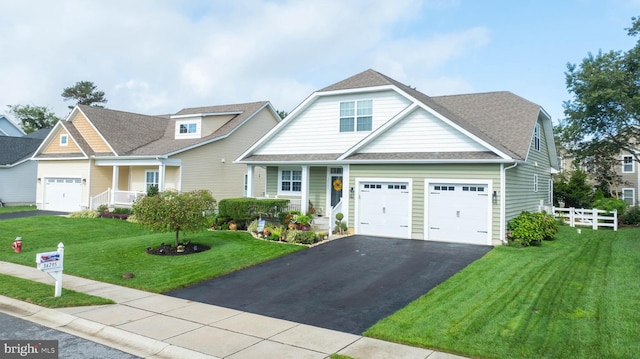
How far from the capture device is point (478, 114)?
19875mm

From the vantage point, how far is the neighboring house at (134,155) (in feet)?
82.1

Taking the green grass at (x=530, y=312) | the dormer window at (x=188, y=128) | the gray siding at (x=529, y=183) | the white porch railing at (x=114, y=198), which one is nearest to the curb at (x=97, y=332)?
the green grass at (x=530, y=312)

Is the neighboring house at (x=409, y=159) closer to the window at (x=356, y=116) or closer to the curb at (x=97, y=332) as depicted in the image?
the window at (x=356, y=116)

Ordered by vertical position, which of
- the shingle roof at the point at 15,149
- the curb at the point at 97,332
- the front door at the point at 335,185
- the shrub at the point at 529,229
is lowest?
the curb at the point at 97,332

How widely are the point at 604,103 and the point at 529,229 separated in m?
15.8

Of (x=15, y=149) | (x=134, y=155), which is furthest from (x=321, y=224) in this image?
(x=15, y=149)

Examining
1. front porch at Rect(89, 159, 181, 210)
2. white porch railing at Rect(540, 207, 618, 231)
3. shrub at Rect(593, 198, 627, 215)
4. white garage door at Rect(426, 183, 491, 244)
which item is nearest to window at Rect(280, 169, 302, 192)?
front porch at Rect(89, 159, 181, 210)

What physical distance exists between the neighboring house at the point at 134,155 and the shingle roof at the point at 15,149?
4818 millimetres

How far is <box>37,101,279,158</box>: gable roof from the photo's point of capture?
1008 inches

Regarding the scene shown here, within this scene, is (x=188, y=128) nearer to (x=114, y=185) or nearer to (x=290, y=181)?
(x=114, y=185)

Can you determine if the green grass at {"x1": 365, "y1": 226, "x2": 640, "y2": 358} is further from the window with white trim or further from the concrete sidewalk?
the window with white trim

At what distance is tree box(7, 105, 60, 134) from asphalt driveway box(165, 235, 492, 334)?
211 feet

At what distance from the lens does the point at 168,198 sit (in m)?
13.3

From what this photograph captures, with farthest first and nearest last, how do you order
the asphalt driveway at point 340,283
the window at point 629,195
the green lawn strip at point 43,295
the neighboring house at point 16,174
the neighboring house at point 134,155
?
Answer: the window at point 629,195 → the neighboring house at point 16,174 → the neighboring house at point 134,155 → the green lawn strip at point 43,295 → the asphalt driveway at point 340,283
